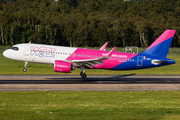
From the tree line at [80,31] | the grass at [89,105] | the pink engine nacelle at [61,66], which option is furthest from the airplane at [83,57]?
the tree line at [80,31]

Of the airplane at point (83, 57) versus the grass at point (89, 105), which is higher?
the airplane at point (83, 57)

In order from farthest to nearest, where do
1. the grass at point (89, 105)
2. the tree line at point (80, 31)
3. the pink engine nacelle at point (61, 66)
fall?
the tree line at point (80, 31) → the pink engine nacelle at point (61, 66) → the grass at point (89, 105)

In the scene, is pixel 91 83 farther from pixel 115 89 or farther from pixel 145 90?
pixel 145 90

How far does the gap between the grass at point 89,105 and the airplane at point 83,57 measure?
26.9 ft

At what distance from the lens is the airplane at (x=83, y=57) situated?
34.0 meters

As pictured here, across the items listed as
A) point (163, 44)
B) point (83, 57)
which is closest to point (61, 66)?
point (83, 57)

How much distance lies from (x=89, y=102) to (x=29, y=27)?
9611 centimetres

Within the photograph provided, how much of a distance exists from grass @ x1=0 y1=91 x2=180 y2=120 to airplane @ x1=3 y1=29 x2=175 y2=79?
821 cm

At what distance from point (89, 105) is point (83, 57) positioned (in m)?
14.9

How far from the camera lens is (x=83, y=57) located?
35.2 meters

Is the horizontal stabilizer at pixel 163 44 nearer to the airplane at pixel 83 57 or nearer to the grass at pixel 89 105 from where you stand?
the airplane at pixel 83 57

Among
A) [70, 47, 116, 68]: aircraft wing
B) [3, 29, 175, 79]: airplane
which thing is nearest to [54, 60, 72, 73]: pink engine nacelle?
[3, 29, 175, 79]: airplane

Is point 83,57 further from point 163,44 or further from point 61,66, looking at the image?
point 163,44

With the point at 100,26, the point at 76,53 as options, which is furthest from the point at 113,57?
the point at 100,26
